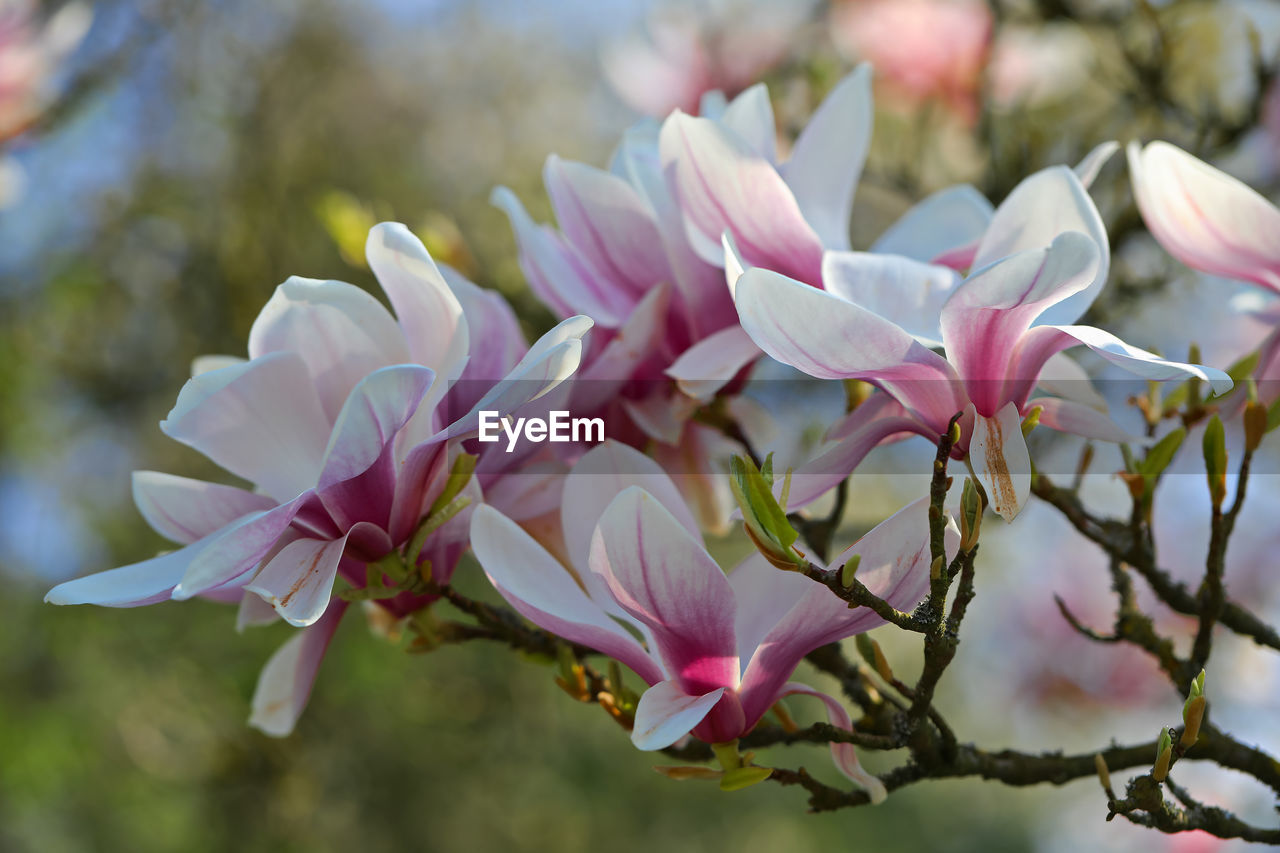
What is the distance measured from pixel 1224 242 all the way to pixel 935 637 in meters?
0.24

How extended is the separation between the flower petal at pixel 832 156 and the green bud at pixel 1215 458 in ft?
0.61

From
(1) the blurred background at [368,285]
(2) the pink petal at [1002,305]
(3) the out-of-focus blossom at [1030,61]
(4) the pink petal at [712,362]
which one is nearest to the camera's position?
(2) the pink petal at [1002,305]

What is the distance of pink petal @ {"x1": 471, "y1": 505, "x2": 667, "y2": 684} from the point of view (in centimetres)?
40

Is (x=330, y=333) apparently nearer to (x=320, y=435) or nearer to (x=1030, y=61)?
(x=320, y=435)

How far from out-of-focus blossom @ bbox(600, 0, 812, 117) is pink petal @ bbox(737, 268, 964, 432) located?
0.90 m

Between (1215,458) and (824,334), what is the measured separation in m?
0.20

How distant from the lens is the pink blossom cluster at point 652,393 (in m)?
0.38

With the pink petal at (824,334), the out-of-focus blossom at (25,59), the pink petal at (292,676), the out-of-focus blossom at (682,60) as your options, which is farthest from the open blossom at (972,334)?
the out-of-focus blossom at (25,59)

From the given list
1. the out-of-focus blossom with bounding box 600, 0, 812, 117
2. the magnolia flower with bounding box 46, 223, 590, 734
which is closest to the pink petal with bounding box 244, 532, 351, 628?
the magnolia flower with bounding box 46, 223, 590, 734

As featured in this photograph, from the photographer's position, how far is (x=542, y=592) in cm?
41

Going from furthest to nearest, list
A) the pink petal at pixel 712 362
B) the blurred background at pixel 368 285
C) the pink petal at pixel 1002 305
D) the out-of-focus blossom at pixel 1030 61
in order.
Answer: the out-of-focus blossom at pixel 1030 61, the blurred background at pixel 368 285, the pink petal at pixel 712 362, the pink petal at pixel 1002 305

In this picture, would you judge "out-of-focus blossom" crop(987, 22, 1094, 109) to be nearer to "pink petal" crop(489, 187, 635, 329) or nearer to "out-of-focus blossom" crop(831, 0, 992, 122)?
"out-of-focus blossom" crop(831, 0, 992, 122)

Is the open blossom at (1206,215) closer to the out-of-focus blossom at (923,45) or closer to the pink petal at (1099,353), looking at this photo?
the pink petal at (1099,353)

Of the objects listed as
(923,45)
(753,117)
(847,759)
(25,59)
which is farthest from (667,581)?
(25,59)
